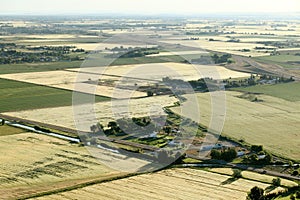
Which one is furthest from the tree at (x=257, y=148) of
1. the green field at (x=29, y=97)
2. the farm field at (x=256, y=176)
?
the green field at (x=29, y=97)

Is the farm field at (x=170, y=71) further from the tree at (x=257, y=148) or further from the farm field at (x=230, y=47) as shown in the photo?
the tree at (x=257, y=148)

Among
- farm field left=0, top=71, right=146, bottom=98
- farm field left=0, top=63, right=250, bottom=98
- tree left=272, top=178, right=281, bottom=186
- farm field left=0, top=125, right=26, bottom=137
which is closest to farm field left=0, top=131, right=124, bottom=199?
farm field left=0, top=125, right=26, bottom=137

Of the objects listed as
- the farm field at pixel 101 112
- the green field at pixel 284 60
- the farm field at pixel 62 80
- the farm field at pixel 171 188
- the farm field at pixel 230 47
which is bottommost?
the farm field at pixel 171 188

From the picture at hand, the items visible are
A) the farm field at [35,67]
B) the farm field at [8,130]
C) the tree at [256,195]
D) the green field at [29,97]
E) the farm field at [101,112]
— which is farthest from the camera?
the farm field at [35,67]

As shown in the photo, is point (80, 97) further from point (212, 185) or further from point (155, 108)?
point (212, 185)

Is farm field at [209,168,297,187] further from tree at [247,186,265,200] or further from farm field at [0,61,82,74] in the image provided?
Result: farm field at [0,61,82,74]

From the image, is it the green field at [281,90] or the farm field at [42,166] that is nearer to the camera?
the farm field at [42,166]

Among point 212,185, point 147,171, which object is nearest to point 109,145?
point 147,171
